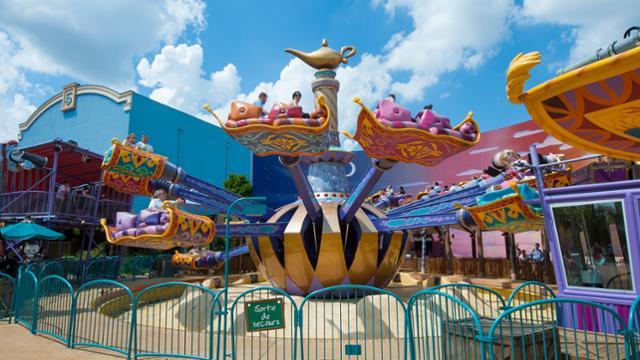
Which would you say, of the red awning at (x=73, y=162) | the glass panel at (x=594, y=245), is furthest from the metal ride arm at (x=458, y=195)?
the red awning at (x=73, y=162)

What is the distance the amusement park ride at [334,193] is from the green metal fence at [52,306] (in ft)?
5.27

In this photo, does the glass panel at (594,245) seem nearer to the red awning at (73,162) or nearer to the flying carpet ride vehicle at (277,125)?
the flying carpet ride vehicle at (277,125)

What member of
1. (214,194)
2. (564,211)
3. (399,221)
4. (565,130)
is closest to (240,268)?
(214,194)

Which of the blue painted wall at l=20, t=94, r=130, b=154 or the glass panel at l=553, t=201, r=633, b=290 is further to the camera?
the blue painted wall at l=20, t=94, r=130, b=154

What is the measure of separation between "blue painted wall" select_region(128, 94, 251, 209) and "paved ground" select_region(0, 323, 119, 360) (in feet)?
61.2

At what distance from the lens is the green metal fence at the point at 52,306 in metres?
8.13

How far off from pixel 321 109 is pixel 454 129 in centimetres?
239

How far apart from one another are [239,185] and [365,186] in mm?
21253

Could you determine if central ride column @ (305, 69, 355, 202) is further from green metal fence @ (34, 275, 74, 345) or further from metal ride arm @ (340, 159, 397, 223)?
green metal fence @ (34, 275, 74, 345)

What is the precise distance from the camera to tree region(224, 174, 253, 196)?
29.3 meters

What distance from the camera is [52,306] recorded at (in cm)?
860

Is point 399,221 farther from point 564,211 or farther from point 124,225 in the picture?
point 124,225

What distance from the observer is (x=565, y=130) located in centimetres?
366

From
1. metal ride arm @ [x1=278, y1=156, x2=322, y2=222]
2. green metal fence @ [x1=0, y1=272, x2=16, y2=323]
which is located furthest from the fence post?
metal ride arm @ [x1=278, y1=156, x2=322, y2=222]
